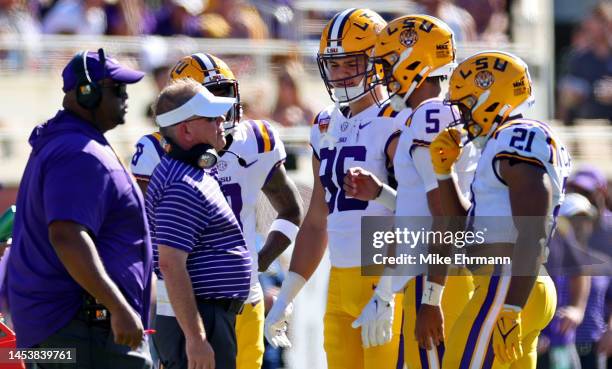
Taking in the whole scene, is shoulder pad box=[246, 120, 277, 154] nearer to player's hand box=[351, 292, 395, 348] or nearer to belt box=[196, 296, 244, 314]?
player's hand box=[351, 292, 395, 348]

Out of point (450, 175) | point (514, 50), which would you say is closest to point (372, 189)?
point (450, 175)

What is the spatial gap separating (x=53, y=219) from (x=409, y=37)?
2.02 metres

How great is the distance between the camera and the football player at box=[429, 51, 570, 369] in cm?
545

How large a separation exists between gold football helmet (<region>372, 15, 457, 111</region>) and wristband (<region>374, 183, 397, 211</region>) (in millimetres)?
385

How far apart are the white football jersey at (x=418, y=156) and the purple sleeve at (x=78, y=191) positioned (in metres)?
1.46

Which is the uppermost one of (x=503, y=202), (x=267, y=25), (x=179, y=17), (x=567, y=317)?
(x=267, y=25)

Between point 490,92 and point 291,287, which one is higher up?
point 490,92

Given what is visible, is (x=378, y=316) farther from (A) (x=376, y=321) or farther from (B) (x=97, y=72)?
(B) (x=97, y=72)

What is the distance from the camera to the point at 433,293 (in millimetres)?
5816

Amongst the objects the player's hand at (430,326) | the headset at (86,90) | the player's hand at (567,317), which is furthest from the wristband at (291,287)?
the player's hand at (567,317)

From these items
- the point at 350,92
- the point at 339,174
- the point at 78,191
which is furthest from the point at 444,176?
the point at 78,191

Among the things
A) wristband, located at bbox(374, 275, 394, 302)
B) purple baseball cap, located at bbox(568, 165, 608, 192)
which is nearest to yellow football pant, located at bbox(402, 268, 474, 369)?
wristband, located at bbox(374, 275, 394, 302)

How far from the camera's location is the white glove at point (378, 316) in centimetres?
598

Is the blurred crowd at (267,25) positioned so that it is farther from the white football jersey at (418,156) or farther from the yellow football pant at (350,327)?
the white football jersey at (418,156)
